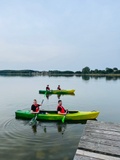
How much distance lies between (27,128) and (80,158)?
34.3ft

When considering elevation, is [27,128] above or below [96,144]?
below

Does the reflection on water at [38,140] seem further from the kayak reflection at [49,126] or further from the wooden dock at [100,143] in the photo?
the wooden dock at [100,143]

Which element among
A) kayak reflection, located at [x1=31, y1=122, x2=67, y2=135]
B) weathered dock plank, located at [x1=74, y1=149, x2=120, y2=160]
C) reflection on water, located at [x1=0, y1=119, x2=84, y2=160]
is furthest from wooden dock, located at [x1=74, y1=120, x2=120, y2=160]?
kayak reflection, located at [x1=31, y1=122, x2=67, y2=135]

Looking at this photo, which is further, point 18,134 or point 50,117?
point 50,117

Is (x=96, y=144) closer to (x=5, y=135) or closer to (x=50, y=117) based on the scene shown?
(x=5, y=135)

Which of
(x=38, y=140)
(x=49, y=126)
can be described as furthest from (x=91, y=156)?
(x=49, y=126)

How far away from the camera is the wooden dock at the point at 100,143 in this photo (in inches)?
275

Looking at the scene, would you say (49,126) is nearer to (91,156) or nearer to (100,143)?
(100,143)

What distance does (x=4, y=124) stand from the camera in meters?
18.1

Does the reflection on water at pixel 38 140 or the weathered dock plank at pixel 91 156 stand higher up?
the weathered dock plank at pixel 91 156

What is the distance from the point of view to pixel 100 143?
7785 mm

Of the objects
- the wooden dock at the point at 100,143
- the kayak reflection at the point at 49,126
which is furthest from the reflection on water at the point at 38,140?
the wooden dock at the point at 100,143

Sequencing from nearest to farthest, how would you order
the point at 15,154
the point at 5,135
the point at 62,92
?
1. the point at 15,154
2. the point at 5,135
3. the point at 62,92

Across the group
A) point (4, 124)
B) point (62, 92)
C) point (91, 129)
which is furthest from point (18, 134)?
point (62, 92)
